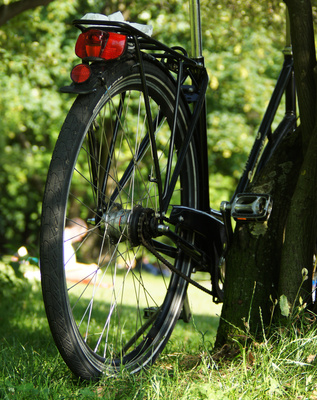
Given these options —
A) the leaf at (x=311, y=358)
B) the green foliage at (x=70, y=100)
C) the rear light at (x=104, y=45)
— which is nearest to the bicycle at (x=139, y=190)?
the rear light at (x=104, y=45)

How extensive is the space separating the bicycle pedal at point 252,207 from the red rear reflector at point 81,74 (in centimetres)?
83

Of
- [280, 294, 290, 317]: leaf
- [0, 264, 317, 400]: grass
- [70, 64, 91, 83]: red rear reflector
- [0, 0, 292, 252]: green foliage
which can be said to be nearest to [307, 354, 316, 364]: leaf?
[0, 264, 317, 400]: grass

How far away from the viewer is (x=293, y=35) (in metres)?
2.27

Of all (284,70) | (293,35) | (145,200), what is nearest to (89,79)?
(145,200)

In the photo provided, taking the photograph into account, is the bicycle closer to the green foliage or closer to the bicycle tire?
the bicycle tire

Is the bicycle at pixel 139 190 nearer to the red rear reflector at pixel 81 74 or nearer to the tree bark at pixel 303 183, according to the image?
the red rear reflector at pixel 81 74

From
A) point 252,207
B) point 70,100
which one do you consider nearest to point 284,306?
point 252,207

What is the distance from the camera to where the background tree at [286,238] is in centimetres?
219

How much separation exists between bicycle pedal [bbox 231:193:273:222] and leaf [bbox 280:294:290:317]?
1.09 ft

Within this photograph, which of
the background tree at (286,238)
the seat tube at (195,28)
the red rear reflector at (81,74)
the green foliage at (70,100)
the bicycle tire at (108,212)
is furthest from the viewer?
the green foliage at (70,100)

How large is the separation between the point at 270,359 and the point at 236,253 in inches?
21.3

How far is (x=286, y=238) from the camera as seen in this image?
7.22 feet

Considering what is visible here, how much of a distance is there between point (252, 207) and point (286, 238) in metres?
0.18

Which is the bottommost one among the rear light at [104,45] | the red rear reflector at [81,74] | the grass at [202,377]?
the grass at [202,377]
